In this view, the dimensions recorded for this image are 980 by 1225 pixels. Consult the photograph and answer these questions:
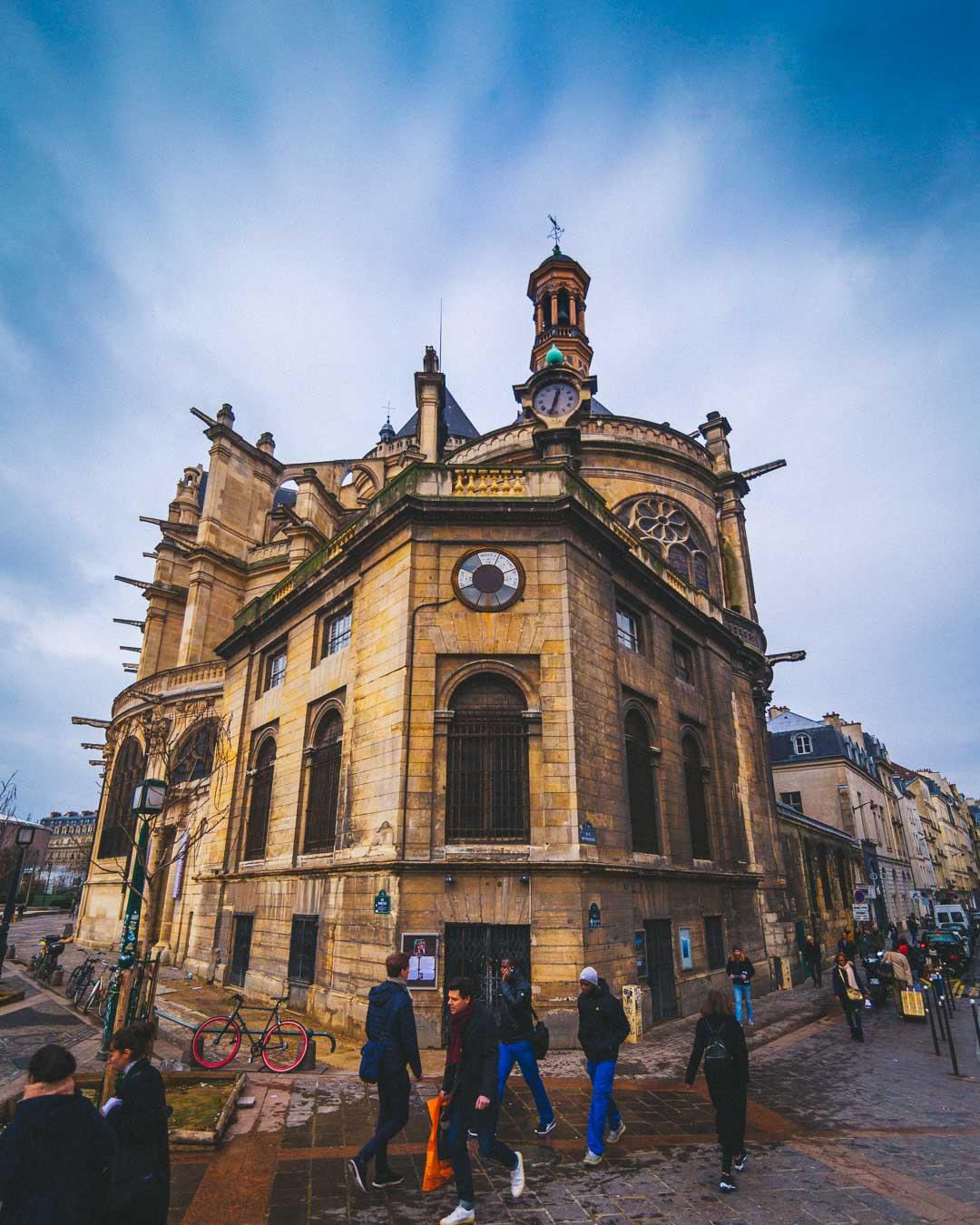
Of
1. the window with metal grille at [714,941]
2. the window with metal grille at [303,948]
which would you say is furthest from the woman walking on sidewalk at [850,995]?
the window with metal grille at [303,948]

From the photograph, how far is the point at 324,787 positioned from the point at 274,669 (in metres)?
5.51

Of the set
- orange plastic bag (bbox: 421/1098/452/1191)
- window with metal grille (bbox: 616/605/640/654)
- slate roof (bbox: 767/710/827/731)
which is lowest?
orange plastic bag (bbox: 421/1098/452/1191)

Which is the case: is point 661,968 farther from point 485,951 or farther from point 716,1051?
point 716,1051

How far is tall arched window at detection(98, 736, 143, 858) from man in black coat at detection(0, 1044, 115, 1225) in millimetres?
26830

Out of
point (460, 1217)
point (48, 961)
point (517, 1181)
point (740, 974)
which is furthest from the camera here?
point (48, 961)

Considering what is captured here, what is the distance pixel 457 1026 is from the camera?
562 cm

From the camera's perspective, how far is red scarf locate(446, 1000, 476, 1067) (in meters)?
5.54

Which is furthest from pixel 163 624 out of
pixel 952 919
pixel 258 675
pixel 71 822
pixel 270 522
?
pixel 71 822

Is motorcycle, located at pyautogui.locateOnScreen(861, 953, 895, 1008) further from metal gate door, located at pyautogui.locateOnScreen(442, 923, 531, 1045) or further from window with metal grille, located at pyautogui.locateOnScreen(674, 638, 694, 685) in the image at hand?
metal gate door, located at pyautogui.locateOnScreen(442, 923, 531, 1045)

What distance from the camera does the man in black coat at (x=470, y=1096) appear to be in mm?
5047

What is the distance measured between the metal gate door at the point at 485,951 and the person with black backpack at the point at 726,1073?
5.85 meters

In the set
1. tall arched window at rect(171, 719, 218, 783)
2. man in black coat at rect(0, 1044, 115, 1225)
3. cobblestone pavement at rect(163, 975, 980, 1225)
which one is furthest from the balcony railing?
man in black coat at rect(0, 1044, 115, 1225)

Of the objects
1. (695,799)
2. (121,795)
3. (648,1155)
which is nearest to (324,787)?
(695,799)

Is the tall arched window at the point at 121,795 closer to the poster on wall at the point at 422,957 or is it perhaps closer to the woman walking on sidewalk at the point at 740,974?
the poster on wall at the point at 422,957
